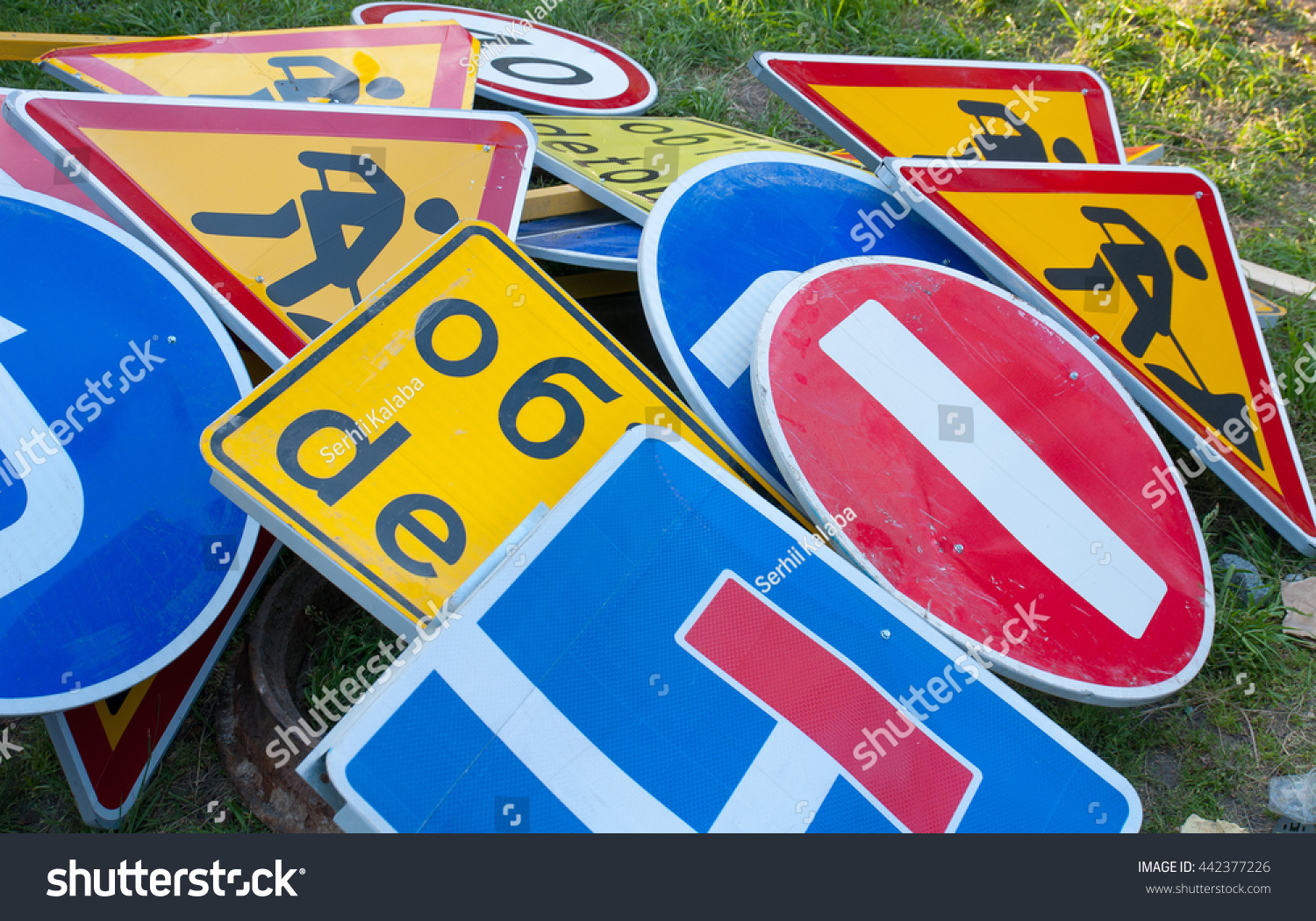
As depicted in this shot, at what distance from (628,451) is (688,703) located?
0.48 m

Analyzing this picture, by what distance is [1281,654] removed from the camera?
236 cm

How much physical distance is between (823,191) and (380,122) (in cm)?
126

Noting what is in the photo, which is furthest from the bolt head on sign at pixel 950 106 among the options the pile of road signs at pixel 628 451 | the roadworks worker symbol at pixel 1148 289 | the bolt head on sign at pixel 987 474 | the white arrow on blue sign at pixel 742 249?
the bolt head on sign at pixel 987 474

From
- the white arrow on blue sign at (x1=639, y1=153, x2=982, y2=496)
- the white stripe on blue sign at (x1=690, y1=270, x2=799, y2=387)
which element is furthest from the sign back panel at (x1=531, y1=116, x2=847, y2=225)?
the white stripe on blue sign at (x1=690, y1=270, x2=799, y2=387)

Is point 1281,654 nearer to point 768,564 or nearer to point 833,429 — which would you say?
point 833,429

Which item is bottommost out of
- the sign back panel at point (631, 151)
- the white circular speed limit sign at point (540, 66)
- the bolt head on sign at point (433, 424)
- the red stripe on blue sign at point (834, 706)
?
the red stripe on blue sign at point (834, 706)

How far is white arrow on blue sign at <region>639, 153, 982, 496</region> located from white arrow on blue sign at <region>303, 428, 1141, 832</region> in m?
0.39

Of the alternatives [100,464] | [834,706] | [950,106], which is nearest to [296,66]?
[100,464]

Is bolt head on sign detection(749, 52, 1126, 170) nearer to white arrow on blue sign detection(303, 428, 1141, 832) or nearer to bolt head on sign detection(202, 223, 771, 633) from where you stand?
bolt head on sign detection(202, 223, 771, 633)

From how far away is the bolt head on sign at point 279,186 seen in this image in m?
2.06

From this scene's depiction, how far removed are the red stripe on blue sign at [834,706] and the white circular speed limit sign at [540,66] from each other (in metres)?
2.68

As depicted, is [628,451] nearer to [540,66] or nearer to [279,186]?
[279,186]

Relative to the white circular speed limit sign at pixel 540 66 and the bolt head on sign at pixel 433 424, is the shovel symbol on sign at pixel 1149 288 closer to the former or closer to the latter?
the bolt head on sign at pixel 433 424

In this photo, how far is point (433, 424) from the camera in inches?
69.9
